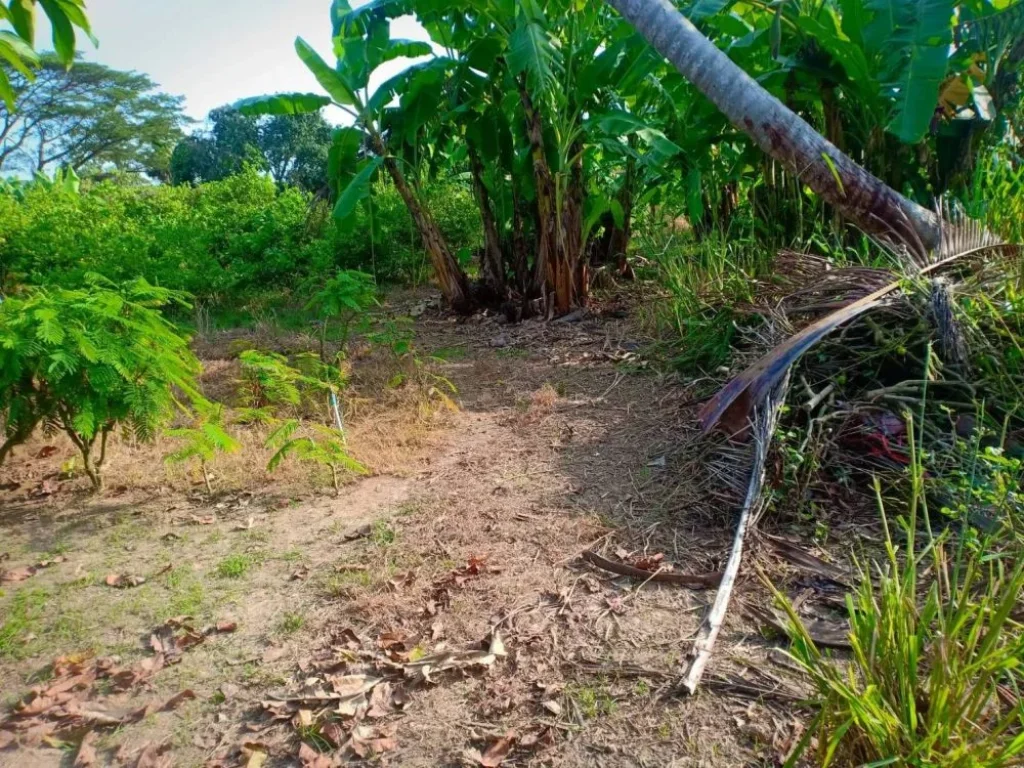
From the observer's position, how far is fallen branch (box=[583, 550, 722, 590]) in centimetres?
243

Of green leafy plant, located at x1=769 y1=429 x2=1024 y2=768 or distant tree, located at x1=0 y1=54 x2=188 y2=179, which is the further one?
distant tree, located at x1=0 y1=54 x2=188 y2=179

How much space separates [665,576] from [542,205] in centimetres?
470

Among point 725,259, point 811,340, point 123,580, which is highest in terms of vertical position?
point 725,259

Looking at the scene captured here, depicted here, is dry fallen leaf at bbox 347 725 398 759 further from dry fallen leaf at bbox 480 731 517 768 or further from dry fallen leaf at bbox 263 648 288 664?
dry fallen leaf at bbox 263 648 288 664

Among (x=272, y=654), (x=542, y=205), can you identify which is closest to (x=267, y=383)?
(x=272, y=654)

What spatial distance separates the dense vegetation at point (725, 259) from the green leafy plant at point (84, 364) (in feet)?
0.05

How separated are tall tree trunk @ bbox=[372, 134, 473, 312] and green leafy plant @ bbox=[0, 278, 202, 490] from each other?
373 centimetres

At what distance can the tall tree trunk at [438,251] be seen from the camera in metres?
6.77

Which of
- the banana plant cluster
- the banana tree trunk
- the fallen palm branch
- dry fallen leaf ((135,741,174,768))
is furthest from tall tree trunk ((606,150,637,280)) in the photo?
dry fallen leaf ((135,741,174,768))

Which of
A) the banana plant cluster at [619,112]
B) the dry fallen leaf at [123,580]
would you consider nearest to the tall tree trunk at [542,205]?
the banana plant cluster at [619,112]

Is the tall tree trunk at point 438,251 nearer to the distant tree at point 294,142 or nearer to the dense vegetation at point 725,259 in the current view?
the dense vegetation at point 725,259

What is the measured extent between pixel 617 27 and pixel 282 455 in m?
4.66

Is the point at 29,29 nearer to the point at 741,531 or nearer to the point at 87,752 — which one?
the point at 87,752

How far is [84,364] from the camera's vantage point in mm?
3070
